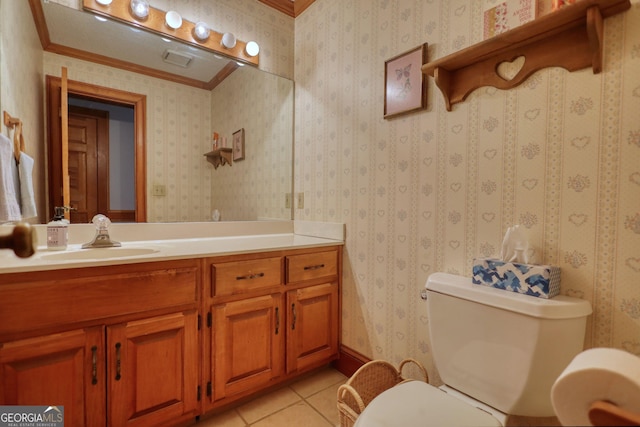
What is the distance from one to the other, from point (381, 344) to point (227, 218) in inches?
45.3

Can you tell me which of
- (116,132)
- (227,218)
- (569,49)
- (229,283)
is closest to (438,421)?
(229,283)

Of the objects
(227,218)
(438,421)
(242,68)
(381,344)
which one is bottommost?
(381,344)

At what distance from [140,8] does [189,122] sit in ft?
1.90

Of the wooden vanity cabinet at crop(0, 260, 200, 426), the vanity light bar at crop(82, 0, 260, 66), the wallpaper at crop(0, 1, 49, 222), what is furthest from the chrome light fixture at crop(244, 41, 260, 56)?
the wooden vanity cabinet at crop(0, 260, 200, 426)

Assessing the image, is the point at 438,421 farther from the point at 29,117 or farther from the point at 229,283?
the point at 29,117

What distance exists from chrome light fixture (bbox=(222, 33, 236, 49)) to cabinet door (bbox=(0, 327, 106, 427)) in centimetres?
161

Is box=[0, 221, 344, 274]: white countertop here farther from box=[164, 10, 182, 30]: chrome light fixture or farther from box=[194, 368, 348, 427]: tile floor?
box=[164, 10, 182, 30]: chrome light fixture

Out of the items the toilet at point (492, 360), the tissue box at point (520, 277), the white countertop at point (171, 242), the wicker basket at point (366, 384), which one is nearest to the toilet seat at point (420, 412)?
the toilet at point (492, 360)

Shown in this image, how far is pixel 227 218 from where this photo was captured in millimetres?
1909

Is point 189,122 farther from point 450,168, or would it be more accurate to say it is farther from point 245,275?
point 450,168

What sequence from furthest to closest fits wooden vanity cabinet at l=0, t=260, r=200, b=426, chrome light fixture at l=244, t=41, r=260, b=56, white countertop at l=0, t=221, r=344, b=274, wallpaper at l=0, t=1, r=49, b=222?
1. chrome light fixture at l=244, t=41, r=260, b=56
2. wallpaper at l=0, t=1, r=49, b=222
3. white countertop at l=0, t=221, r=344, b=274
4. wooden vanity cabinet at l=0, t=260, r=200, b=426

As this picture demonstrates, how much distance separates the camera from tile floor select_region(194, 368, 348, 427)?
1370 millimetres

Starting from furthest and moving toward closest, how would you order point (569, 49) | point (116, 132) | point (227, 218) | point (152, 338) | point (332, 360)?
point (227, 218) → point (332, 360) → point (116, 132) → point (152, 338) → point (569, 49)

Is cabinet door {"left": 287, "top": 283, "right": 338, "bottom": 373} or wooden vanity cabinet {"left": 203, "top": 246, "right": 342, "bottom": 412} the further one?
cabinet door {"left": 287, "top": 283, "right": 338, "bottom": 373}
